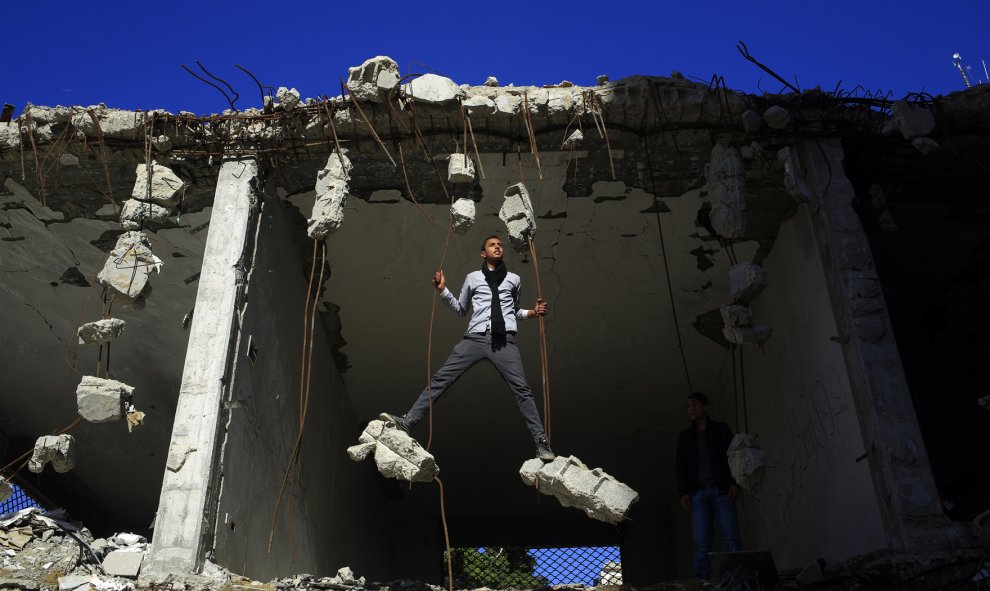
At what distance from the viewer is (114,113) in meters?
7.84

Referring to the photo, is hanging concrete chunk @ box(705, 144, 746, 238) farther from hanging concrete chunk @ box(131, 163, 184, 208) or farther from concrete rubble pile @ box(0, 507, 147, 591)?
concrete rubble pile @ box(0, 507, 147, 591)

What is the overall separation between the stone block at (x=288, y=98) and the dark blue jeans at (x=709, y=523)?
14.2 feet

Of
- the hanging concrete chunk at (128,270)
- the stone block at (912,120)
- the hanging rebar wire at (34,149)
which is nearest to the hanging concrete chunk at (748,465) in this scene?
the stone block at (912,120)

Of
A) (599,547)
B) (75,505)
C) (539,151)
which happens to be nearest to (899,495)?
(539,151)

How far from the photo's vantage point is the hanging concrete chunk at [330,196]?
717 centimetres

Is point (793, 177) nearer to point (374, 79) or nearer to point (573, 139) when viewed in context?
point (573, 139)

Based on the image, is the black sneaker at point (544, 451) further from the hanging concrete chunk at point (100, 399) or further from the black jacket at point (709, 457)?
the hanging concrete chunk at point (100, 399)

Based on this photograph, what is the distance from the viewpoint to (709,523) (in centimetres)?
733

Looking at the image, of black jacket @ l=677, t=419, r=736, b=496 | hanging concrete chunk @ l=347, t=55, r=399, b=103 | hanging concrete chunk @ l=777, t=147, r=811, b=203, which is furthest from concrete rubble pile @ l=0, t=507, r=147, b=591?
hanging concrete chunk @ l=777, t=147, r=811, b=203

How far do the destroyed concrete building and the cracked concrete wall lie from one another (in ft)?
0.13

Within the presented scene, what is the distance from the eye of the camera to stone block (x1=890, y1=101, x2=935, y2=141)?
7.58 m

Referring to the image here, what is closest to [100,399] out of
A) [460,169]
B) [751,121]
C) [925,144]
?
[460,169]

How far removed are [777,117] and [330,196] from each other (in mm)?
3467

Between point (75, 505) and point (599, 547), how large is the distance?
662 centimetres
